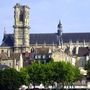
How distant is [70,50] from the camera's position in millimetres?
132500

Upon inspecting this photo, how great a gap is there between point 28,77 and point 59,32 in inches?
2555

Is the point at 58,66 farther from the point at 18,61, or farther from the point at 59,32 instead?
the point at 59,32

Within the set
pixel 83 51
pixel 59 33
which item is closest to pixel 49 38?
pixel 59 33

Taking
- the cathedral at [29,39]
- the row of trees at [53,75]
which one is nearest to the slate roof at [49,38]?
the cathedral at [29,39]

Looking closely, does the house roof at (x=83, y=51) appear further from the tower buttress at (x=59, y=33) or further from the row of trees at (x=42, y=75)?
the row of trees at (x=42, y=75)

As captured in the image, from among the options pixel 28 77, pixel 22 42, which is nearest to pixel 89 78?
pixel 28 77

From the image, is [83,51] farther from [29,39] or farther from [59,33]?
[59,33]

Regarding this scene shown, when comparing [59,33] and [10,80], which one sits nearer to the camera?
[10,80]

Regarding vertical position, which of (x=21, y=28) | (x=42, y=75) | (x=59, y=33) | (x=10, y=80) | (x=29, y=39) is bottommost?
(x=10, y=80)

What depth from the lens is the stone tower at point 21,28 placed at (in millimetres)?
140250

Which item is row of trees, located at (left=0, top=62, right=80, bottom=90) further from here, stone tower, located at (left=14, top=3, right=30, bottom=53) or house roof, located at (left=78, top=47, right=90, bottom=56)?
stone tower, located at (left=14, top=3, right=30, bottom=53)

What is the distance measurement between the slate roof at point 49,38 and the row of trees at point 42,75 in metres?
56.5

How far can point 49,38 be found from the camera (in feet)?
484

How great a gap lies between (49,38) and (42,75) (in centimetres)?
6249
